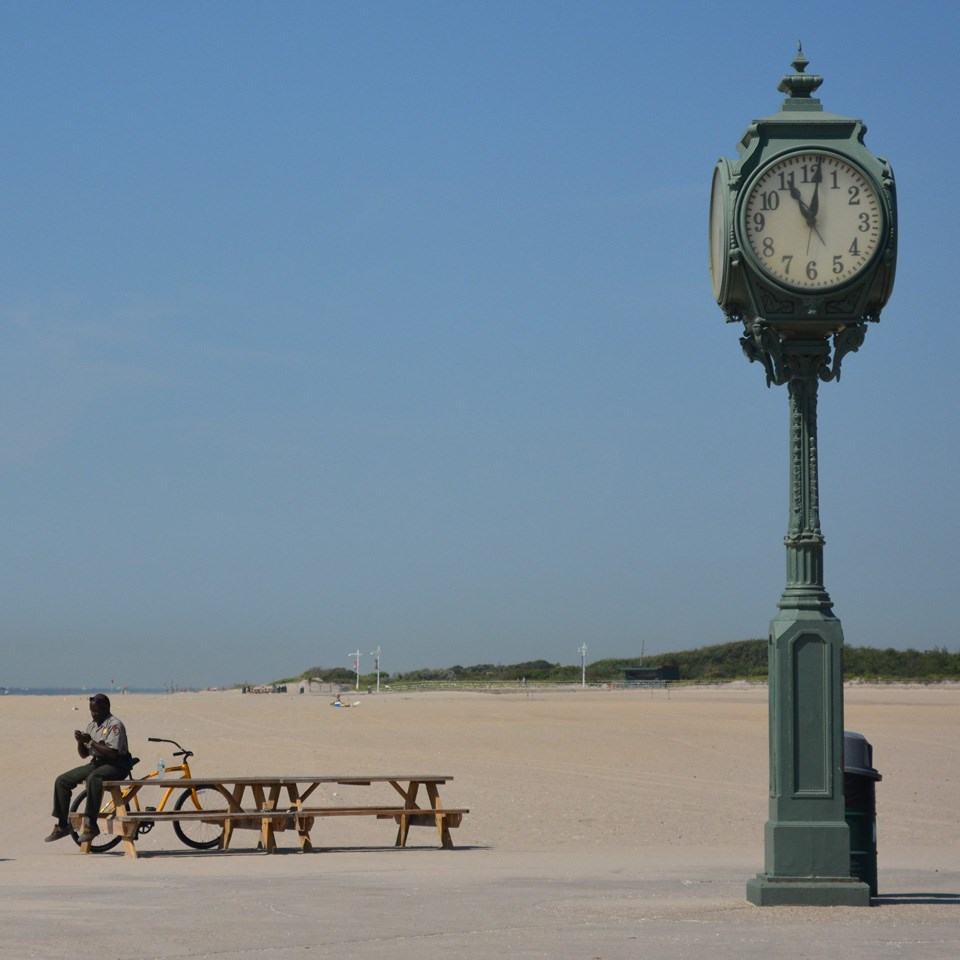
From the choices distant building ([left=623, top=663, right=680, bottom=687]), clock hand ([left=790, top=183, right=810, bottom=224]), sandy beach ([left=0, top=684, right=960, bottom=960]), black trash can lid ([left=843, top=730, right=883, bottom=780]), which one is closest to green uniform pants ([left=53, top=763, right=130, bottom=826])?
sandy beach ([left=0, top=684, right=960, bottom=960])

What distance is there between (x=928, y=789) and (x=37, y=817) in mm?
12527

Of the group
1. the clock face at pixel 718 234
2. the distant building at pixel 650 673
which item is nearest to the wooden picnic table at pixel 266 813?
the clock face at pixel 718 234

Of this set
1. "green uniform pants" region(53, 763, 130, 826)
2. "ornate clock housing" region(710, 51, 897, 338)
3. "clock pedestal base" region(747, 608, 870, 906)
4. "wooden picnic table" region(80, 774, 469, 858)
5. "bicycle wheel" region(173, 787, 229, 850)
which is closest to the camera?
"clock pedestal base" region(747, 608, 870, 906)

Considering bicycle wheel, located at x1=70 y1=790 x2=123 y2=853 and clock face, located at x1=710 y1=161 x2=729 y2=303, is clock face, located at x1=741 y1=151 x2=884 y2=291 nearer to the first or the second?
clock face, located at x1=710 y1=161 x2=729 y2=303

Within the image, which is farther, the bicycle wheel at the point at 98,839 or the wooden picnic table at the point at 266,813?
the bicycle wheel at the point at 98,839

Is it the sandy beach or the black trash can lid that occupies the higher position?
the black trash can lid

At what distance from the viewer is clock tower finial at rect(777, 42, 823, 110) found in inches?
421

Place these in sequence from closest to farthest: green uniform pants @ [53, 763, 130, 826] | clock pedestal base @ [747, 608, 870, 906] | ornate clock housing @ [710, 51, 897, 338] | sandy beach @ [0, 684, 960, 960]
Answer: sandy beach @ [0, 684, 960, 960]
clock pedestal base @ [747, 608, 870, 906]
ornate clock housing @ [710, 51, 897, 338]
green uniform pants @ [53, 763, 130, 826]

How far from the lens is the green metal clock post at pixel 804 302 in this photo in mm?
9961

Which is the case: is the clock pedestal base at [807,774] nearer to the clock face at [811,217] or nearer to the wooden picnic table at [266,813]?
the clock face at [811,217]

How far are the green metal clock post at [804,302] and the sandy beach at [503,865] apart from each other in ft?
3.57

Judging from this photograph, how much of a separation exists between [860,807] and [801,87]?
5041 millimetres

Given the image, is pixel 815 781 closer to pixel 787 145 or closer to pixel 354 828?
→ pixel 787 145

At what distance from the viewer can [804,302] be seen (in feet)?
33.9
